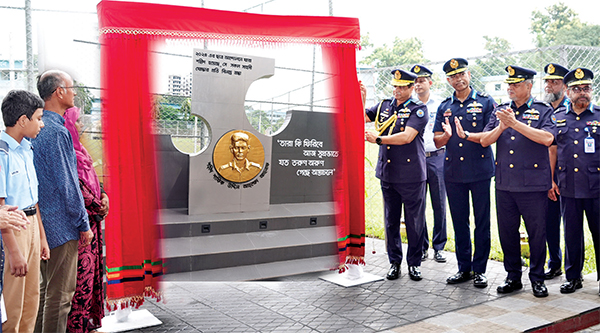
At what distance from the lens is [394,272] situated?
16.0 feet

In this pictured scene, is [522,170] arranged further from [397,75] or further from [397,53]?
[397,53]

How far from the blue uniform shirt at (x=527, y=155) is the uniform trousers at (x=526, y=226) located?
0.09 metres

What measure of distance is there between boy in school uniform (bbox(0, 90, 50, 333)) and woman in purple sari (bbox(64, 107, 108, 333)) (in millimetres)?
433

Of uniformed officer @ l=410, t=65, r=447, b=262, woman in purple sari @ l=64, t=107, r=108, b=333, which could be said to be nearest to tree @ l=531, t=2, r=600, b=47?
uniformed officer @ l=410, t=65, r=447, b=262

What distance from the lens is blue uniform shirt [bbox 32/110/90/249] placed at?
2.71 m

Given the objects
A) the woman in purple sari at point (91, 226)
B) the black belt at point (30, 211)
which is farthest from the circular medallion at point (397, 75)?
the black belt at point (30, 211)

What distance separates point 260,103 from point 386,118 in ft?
4.74

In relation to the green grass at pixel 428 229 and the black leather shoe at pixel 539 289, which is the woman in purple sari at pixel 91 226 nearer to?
the green grass at pixel 428 229

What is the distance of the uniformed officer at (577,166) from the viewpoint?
4.22 m

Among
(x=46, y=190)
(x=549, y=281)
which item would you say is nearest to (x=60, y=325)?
(x=46, y=190)

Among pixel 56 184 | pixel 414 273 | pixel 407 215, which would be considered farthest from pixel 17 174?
pixel 414 273

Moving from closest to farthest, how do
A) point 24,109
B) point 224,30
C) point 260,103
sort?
point 24,109 → point 224,30 → point 260,103

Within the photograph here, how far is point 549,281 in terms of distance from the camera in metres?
4.72

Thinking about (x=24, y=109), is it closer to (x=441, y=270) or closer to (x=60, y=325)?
(x=60, y=325)
